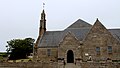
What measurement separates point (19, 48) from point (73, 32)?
25358 mm

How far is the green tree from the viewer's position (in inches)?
2672

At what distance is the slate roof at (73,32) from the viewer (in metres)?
49.7

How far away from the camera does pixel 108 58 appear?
44.0m

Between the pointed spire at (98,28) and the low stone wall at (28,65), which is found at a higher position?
the pointed spire at (98,28)

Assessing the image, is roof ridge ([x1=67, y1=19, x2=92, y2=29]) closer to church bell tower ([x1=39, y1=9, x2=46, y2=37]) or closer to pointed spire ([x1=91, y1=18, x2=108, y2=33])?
pointed spire ([x1=91, y1=18, x2=108, y2=33])

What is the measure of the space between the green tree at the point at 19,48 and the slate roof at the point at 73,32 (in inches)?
712

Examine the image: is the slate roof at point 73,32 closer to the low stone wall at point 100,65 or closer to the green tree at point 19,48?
the low stone wall at point 100,65

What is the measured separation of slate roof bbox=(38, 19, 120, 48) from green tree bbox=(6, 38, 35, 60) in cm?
1809

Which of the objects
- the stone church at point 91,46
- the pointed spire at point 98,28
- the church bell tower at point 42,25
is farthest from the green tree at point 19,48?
the pointed spire at point 98,28

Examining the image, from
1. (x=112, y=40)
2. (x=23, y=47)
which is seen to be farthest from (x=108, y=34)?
(x=23, y=47)

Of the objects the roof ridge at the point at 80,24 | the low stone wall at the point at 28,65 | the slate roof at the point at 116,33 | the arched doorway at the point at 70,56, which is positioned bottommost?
the low stone wall at the point at 28,65

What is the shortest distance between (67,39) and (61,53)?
2924mm

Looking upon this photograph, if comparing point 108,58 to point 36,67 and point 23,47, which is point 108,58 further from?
point 23,47

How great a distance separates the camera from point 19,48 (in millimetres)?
70500
